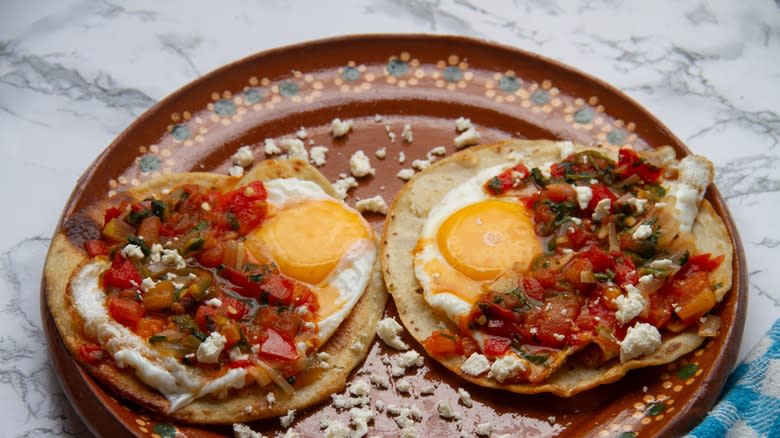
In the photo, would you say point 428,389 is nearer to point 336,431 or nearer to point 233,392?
point 336,431

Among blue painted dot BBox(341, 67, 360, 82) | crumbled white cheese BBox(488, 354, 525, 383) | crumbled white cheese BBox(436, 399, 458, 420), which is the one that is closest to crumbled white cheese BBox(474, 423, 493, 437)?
crumbled white cheese BBox(436, 399, 458, 420)

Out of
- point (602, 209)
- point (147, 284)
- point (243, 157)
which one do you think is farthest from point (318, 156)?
point (602, 209)

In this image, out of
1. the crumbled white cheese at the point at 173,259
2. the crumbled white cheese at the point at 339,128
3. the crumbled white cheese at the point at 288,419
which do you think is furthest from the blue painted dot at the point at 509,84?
the crumbled white cheese at the point at 288,419

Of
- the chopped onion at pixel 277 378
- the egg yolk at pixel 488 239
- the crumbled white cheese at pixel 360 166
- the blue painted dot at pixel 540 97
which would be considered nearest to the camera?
the chopped onion at pixel 277 378

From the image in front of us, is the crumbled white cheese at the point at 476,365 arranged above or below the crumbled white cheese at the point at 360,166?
below

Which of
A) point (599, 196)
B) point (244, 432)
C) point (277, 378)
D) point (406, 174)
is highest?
point (599, 196)

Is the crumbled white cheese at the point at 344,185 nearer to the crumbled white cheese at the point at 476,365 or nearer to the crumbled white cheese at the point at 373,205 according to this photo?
the crumbled white cheese at the point at 373,205
